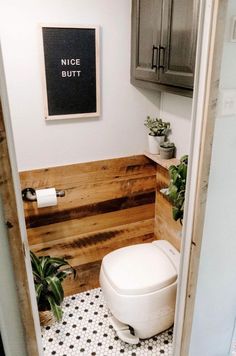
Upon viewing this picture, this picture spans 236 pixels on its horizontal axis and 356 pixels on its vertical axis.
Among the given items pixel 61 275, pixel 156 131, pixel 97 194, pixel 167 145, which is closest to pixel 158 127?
pixel 156 131

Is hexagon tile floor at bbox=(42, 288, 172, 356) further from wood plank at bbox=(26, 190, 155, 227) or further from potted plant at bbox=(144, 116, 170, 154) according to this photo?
potted plant at bbox=(144, 116, 170, 154)

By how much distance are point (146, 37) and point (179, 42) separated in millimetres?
331

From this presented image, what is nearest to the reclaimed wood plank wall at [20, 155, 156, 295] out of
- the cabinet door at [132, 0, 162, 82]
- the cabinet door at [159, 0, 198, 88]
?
the cabinet door at [132, 0, 162, 82]

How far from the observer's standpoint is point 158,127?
192 cm

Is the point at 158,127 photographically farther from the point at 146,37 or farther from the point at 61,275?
the point at 61,275

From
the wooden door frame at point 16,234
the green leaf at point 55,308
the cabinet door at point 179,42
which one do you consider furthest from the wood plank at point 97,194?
the wooden door frame at point 16,234

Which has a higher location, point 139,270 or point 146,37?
point 146,37

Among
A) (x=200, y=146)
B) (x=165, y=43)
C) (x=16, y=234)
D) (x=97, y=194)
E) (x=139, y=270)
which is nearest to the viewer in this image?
(x=16, y=234)

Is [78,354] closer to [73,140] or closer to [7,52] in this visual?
[73,140]

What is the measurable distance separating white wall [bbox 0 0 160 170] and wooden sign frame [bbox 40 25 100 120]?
4cm

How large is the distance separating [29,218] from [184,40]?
4.52 feet

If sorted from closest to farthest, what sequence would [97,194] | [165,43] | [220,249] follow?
[220,249] → [165,43] → [97,194]

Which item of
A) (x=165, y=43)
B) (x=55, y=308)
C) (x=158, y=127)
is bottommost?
(x=55, y=308)

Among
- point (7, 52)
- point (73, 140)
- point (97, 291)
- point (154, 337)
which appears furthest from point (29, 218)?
point (154, 337)
